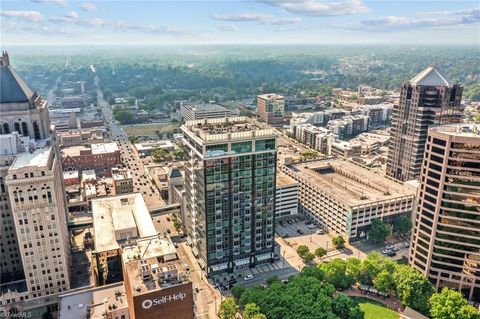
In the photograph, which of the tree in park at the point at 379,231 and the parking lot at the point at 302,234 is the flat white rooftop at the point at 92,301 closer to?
the parking lot at the point at 302,234

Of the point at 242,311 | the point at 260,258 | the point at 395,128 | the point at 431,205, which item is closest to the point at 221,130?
the point at 260,258

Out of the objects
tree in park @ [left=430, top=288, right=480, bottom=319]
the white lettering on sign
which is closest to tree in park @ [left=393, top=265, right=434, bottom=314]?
tree in park @ [left=430, top=288, right=480, bottom=319]

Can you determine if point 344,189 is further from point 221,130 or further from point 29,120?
point 29,120

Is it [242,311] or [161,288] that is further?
[242,311]

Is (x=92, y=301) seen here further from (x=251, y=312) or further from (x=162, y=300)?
(x=251, y=312)

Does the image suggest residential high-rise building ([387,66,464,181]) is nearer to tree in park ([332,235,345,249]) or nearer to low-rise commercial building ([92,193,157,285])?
tree in park ([332,235,345,249])

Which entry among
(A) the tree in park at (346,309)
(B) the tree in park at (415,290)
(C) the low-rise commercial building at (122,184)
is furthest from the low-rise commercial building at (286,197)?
(C) the low-rise commercial building at (122,184)

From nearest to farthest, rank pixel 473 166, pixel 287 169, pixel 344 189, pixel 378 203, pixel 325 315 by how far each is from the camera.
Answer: pixel 325 315 < pixel 473 166 < pixel 378 203 < pixel 344 189 < pixel 287 169
